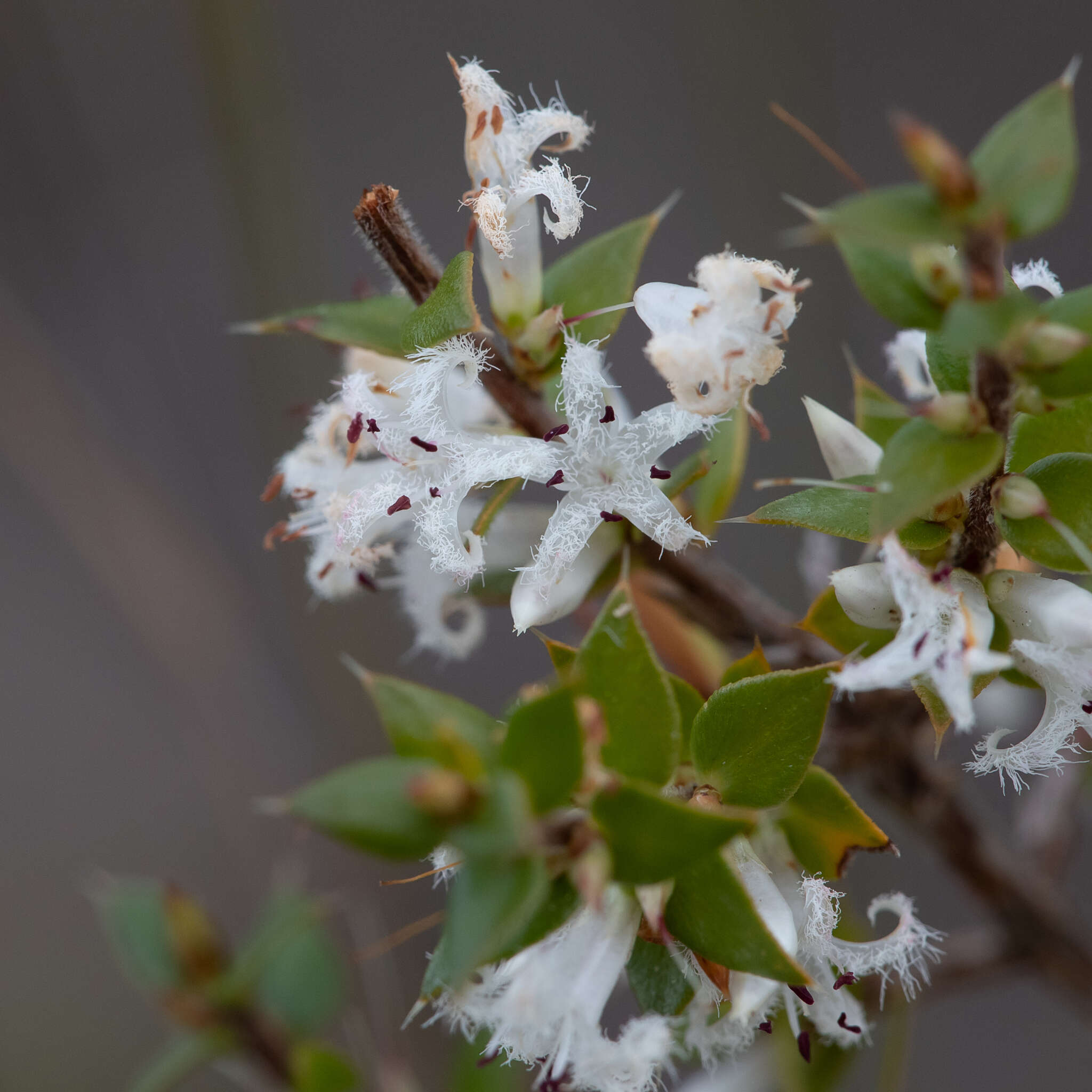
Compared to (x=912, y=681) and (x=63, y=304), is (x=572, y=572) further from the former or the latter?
(x=63, y=304)

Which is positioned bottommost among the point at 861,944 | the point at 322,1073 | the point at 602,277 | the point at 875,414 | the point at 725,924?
the point at 322,1073

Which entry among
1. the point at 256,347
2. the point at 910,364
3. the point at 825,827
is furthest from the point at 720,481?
the point at 256,347

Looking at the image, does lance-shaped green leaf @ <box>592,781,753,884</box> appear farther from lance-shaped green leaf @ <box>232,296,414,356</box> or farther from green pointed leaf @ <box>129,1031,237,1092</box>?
green pointed leaf @ <box>129,1031,237,1092</box>

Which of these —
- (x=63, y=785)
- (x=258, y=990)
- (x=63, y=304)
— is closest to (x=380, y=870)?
(x=63, y=785)

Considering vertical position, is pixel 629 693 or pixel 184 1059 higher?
pixel 629 693

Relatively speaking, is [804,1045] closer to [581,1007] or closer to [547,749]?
[581,1007]

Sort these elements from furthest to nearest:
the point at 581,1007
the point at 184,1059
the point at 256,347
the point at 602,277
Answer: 1. the point at 256,347
2. the point at 184,1059
3. the point at 602,277
4. the point at 581,1007
